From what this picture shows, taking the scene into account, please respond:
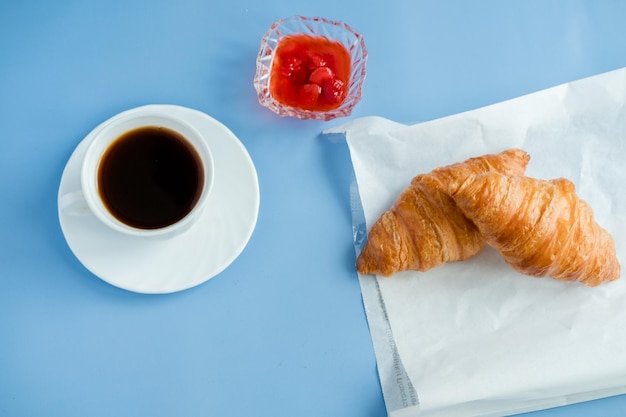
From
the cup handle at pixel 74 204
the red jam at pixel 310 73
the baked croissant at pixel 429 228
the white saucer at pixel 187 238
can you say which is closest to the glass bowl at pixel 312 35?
the red jam at pixel 310 73

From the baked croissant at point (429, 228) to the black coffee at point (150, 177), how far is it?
402 mm

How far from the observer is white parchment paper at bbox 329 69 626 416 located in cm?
122

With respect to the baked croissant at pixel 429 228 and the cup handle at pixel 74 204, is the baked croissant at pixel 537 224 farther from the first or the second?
the cup handle at pixel 74 204

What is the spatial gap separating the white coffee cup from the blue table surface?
8.7 inches

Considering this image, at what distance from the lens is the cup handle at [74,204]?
106 cm

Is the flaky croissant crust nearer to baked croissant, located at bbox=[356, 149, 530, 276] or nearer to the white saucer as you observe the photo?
baked croissant, located at bbox=[356, 149, 530, 276]

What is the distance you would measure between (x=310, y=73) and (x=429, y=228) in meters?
0.42

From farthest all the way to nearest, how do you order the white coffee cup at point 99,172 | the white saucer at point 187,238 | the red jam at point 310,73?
1. the red jam at point 310,73
2. the white saucer at point 187,238
3. the white coffee cup at point 99,172

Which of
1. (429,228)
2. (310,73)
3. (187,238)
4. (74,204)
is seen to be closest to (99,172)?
(74,204)

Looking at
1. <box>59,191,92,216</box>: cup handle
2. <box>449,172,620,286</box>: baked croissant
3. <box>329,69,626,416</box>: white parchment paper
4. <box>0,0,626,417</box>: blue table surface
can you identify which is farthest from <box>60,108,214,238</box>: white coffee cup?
<box>449,172,620,286</box>: baked croissant

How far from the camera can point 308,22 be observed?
1330 mm

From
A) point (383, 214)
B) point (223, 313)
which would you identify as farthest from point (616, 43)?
point (223, 313)

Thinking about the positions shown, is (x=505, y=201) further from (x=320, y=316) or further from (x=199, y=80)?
(x=199, y=80)

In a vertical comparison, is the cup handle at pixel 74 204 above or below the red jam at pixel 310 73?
below
